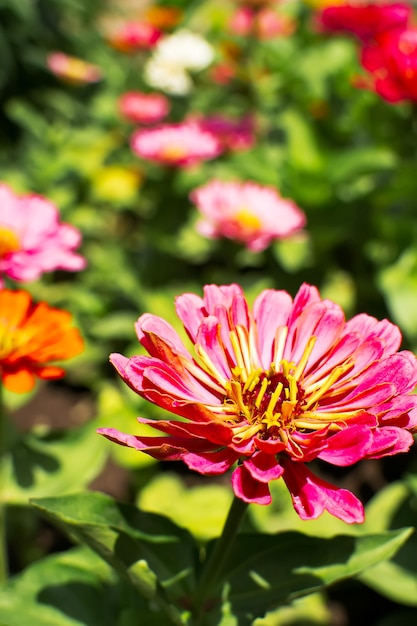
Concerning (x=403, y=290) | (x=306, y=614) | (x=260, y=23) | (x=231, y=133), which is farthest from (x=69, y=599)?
(x=260, y=23)

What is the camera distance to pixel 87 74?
2287mm

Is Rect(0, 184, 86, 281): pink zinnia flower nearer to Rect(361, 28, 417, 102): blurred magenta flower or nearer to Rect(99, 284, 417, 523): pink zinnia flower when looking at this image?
Rect(99, 284, 417, 523): pink zinnia flower

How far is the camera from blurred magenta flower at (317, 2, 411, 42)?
1792 mm

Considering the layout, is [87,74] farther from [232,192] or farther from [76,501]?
[76,501]

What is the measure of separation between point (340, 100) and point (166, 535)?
57.2 inches

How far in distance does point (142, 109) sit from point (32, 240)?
1214 millimetres

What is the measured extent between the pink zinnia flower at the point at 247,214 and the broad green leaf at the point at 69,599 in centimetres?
74

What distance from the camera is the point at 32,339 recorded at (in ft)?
2.66

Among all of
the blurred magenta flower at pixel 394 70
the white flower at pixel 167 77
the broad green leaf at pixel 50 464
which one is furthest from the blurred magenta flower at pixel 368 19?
the broad green leaf at pixel 50 464

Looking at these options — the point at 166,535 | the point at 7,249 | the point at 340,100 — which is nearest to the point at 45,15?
the point at 340,100

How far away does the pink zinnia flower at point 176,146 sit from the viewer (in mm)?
1771

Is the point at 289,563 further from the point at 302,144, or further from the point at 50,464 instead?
the point at 302,144

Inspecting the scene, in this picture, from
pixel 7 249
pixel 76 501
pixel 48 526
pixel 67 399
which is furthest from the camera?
pixel 67 399

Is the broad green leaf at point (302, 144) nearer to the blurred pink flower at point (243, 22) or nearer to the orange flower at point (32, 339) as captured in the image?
the blurred pink flower at point (243, 22)
